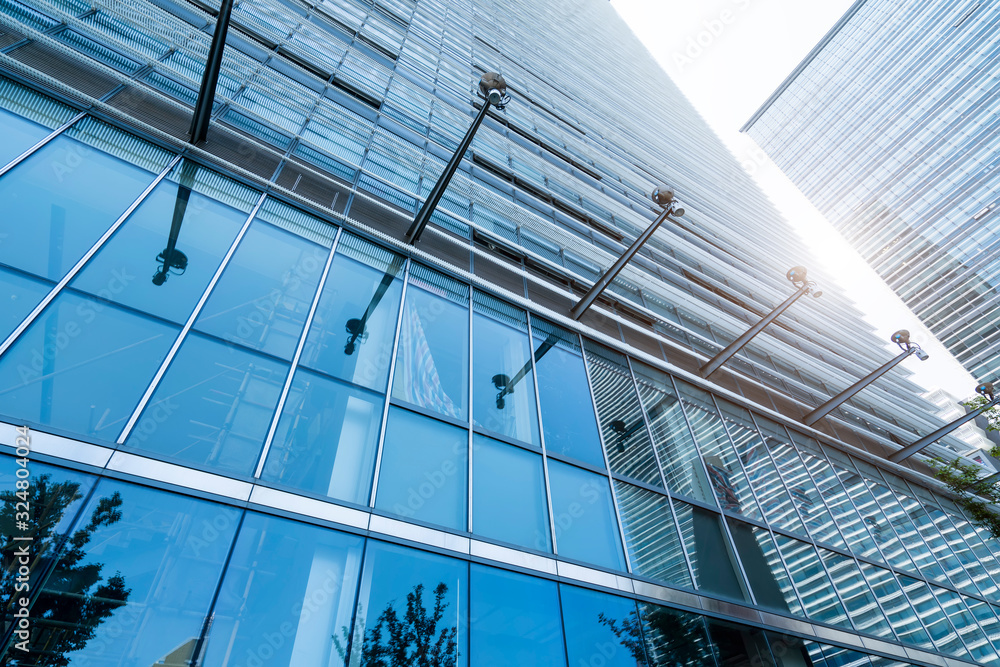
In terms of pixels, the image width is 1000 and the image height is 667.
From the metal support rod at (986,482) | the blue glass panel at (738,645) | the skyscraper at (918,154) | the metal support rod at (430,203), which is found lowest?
the blue glass panel at (738,645)

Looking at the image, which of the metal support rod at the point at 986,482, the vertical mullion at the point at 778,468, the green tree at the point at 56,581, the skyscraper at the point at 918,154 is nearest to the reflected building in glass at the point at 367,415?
the green tree at the point at 56,581

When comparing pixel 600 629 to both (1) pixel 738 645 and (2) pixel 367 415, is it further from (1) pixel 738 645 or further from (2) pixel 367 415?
(2) pixel 367 415

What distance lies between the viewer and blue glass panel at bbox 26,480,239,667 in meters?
4.70

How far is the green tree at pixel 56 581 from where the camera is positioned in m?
4.52

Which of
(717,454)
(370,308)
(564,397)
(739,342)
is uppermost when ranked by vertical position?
(739,342)

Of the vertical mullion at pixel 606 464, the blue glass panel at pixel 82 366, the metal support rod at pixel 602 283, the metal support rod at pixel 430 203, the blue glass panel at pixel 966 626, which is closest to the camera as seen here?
the blue glass panel at pixel 82 366

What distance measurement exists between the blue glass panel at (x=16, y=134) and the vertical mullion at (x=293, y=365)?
437 cm

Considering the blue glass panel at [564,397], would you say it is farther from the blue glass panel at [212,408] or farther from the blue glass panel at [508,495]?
the blue glass panel at [212,408]

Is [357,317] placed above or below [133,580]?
above

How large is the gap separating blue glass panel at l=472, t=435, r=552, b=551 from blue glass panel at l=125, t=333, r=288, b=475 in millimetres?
3399

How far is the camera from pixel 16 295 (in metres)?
6.14

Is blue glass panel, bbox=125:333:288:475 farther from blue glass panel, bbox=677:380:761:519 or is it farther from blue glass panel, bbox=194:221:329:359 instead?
blue glass panel, bbox=677:380:761:519

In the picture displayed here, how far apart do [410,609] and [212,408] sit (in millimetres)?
3540

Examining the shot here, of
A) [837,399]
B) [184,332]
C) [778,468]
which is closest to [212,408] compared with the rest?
[184,332]
